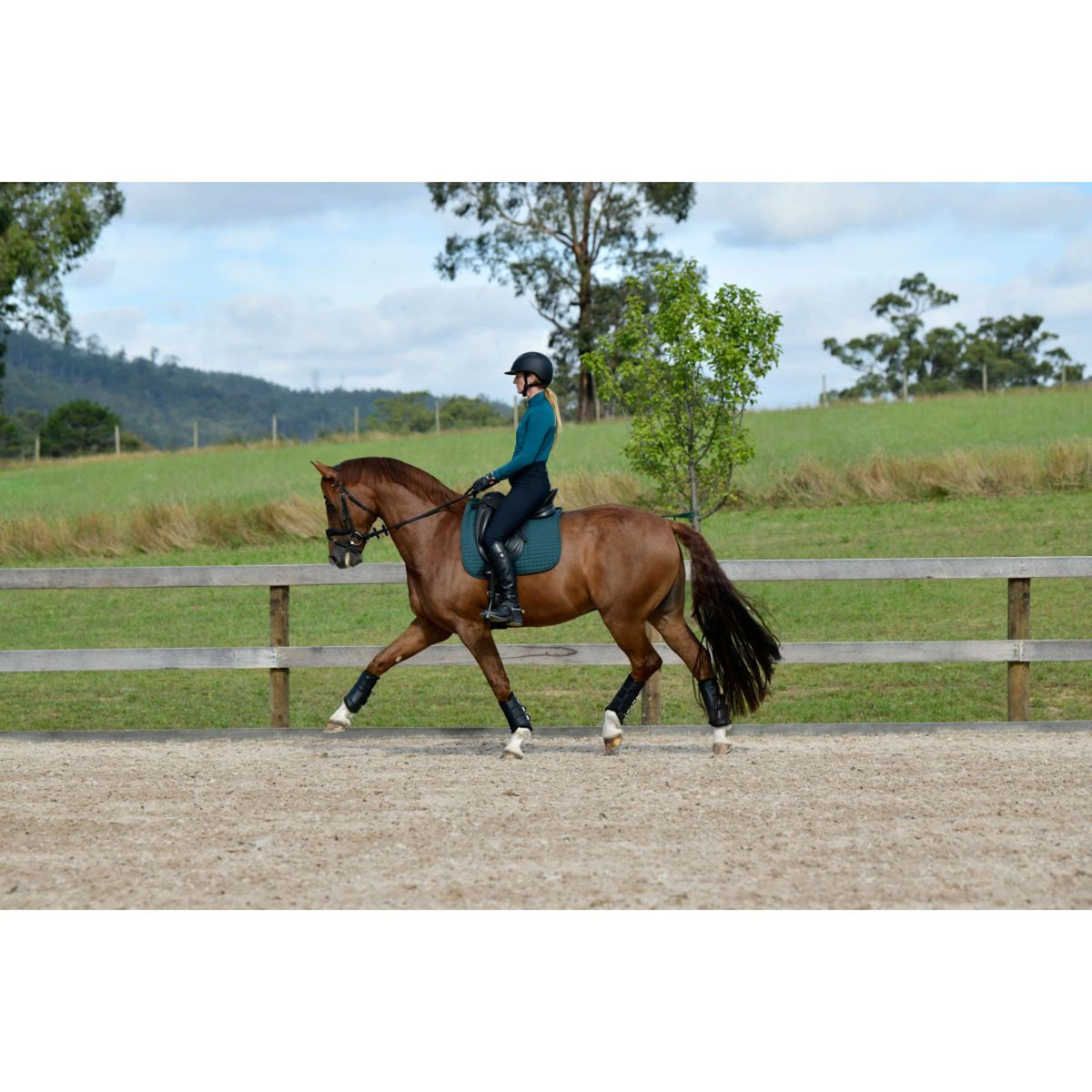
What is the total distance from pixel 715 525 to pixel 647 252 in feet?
73.1

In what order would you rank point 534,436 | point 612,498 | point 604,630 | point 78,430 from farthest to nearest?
point 78,430
point 612,498
point 604,630
point 534,436

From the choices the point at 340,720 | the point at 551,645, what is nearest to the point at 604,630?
the point at 551,645

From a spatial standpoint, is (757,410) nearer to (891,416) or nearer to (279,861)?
(891,416)

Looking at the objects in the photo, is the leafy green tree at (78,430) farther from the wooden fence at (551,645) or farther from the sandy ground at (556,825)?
the sandy ground at (556,825)

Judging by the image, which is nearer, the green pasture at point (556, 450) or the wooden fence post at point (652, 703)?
the wooden fence post at point (652, 703)

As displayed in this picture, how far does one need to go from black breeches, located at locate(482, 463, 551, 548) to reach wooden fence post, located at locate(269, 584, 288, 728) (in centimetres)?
204

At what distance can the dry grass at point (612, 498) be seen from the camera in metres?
22.4

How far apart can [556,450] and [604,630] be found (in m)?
15.8

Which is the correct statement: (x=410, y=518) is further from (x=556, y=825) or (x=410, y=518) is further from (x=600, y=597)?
(x=556, y=825)

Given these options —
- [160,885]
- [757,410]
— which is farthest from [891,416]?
[160,885]

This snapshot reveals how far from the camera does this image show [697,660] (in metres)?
8.38

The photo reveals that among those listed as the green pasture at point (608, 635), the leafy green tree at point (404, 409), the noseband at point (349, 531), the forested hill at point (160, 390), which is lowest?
the green pasture at point (608, 635)

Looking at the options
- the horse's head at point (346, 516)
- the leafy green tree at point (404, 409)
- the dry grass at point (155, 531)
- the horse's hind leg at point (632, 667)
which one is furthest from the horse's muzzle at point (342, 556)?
the leafy green tree at point (404, 409)

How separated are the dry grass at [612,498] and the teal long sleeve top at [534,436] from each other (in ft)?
42.9
